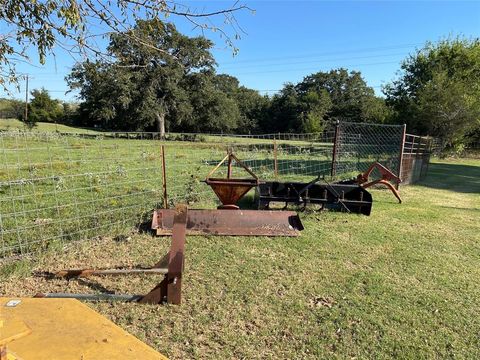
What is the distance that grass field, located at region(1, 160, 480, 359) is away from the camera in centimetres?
303

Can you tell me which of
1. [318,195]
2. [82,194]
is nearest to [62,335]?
[318,195]

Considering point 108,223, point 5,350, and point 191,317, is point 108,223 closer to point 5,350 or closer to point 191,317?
point 191,317

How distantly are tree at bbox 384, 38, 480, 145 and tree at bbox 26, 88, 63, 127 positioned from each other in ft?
147

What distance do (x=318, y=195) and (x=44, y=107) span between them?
5719 centimetres

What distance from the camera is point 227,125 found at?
161 feet

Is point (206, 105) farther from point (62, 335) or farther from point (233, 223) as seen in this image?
point (62, 335)

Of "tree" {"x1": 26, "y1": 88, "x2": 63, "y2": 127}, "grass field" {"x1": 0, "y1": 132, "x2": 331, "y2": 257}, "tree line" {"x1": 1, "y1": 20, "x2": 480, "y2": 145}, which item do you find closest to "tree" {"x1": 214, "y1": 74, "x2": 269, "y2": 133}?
"tree line" {"x1": 1, "y1": 20, "x2": 480, "y2": 145}

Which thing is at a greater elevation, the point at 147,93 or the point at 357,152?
the point at 147,93

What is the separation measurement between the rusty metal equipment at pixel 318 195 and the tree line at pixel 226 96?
2508 mm

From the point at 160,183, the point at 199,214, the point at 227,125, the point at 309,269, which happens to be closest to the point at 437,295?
the point at 309,269

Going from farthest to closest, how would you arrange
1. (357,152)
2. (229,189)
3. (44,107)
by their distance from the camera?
1. (44,107)
2. (357,152)
3. (229,189)

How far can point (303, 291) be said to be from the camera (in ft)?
12.9

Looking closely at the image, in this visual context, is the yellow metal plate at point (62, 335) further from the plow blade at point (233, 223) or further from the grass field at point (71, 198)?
the plow blade at point (233, 223)

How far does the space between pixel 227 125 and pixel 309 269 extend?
45.4 meters
